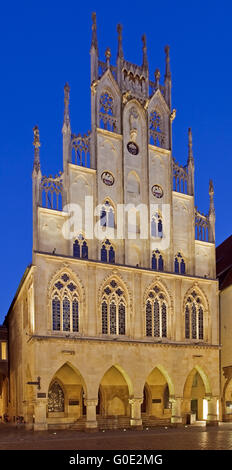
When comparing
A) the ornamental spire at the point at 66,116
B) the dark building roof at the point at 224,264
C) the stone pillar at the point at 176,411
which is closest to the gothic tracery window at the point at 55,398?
the stone pillar at the point at 176,411

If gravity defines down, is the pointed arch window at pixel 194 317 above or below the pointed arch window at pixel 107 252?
below

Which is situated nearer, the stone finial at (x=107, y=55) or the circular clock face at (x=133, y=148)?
the circular clock face at (x=133, y=148)

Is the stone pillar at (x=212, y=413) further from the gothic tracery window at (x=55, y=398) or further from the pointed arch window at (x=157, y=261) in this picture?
the gothic tracery window at (x=55, y=398)

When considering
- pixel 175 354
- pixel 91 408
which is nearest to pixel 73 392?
pixel 91 408

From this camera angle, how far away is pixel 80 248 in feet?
131

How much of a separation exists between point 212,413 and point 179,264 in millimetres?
11530

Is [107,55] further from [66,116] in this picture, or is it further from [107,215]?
[107,215]

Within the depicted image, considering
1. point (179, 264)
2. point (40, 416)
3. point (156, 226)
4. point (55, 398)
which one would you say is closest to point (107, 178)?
point (156, 226)

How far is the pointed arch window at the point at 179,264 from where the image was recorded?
4450cm

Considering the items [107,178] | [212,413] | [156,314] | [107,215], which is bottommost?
[212,413]

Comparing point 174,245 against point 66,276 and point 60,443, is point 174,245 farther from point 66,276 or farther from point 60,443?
point 60,443

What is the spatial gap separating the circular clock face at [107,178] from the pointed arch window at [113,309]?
7.30m
